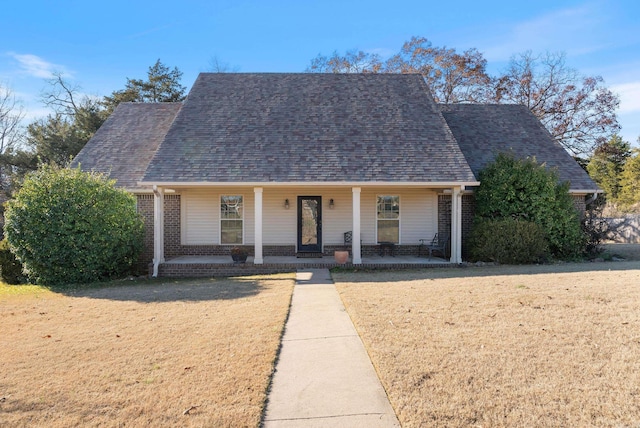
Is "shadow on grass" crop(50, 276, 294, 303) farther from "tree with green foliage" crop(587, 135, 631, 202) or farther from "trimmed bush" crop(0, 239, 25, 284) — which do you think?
"tree with green foliage" crop(587, 135, 631, 202)

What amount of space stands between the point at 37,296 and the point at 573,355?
10.6 meters

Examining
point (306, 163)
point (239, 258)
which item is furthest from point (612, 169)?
point (239, 258)

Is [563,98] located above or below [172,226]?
above

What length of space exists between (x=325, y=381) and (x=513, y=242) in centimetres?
992

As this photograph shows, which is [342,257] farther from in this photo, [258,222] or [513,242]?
[513,242]

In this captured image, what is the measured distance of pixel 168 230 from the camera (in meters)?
14.5

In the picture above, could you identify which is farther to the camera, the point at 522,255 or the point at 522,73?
the point at 522,73

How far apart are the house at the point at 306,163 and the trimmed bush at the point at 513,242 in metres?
0.89

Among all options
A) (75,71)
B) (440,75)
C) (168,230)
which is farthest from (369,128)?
(75,71)

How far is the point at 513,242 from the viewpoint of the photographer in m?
12.3

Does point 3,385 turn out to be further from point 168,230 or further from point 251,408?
point 168,230

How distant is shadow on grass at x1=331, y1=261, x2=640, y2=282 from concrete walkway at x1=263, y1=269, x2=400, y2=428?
411cm

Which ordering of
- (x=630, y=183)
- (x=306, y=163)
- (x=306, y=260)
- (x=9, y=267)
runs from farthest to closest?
(x=630, y=183)
(x=306, y=260)
(x=306, y=163)
(x=9, y=267)

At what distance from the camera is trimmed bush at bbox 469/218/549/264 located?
12281 millimetres
